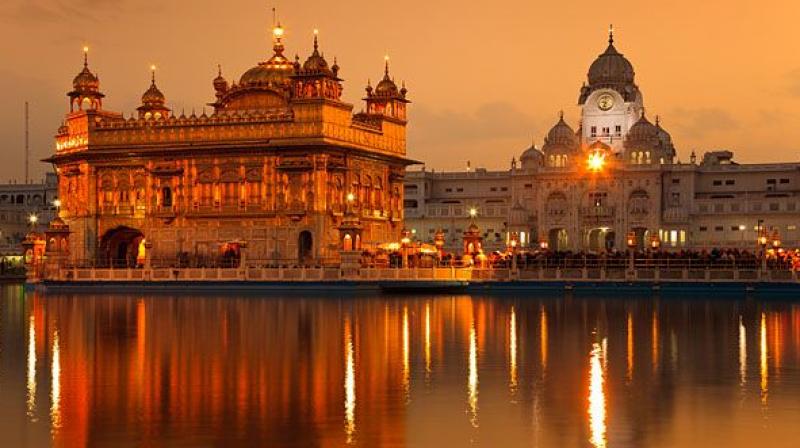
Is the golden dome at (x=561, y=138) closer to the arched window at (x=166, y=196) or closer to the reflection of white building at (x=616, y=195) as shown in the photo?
the reflection of white building at (x=616, y=195)

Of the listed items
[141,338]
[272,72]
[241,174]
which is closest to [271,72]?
[272,72]

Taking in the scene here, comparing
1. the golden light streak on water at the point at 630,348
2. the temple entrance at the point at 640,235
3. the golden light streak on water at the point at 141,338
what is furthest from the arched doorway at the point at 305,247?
the temple entrance at the point at 640,235

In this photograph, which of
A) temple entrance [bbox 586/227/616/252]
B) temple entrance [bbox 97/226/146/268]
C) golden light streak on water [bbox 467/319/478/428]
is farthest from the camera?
temple entrance [bbox 586/227/616/252]

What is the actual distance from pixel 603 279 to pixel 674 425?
120 feet

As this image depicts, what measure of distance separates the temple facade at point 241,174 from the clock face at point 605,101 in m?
43.6

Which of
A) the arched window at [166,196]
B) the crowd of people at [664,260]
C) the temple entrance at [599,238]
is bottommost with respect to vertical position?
the crowd of people at [664,260]

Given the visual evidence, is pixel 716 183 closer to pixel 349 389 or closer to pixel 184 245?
pixel 184 245

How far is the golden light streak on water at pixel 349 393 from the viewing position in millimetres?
15815

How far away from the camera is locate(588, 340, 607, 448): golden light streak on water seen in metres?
15.4

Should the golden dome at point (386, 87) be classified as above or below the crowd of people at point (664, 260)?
above

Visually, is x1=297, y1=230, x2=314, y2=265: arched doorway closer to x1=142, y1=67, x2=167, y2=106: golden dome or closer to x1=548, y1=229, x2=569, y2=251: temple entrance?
x1=142, y1=67, x2=167, y2=106: golden dome

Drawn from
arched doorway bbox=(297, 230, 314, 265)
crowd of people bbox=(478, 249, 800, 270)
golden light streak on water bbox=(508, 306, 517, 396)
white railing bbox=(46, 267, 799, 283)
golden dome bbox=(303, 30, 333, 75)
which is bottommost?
golden light streak on water bbox=(508, 306, 517, 396)

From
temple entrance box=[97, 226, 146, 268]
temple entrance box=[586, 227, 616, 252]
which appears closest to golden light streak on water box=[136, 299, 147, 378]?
temple entrance box=[97, 226, 146, 268]

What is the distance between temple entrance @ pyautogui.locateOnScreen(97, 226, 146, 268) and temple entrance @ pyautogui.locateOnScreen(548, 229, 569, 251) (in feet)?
133
